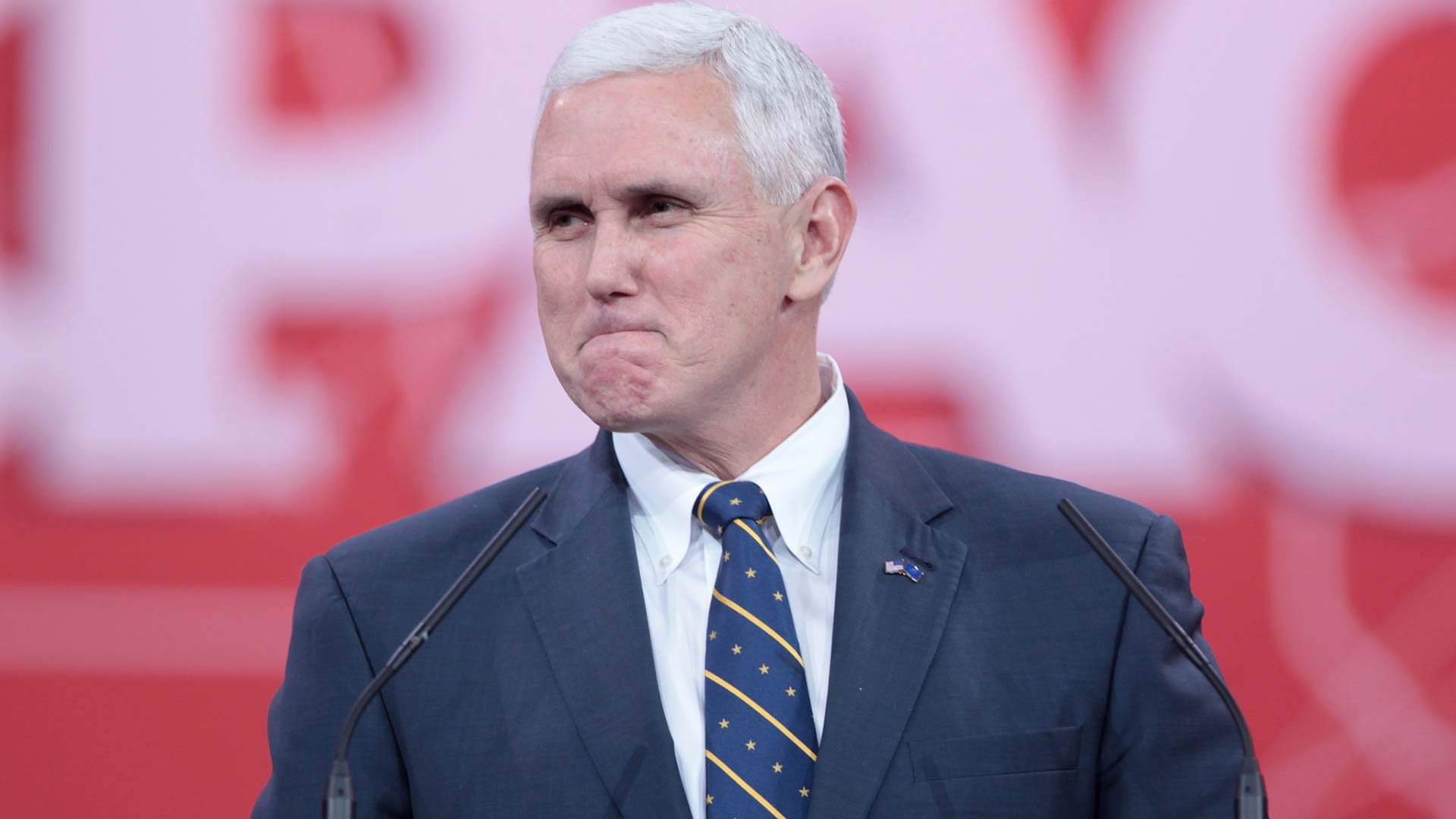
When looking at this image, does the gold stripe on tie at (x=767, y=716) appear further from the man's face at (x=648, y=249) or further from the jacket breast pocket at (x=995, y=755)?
the man's face at (x=648, y=249)

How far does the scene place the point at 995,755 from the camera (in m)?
1.66

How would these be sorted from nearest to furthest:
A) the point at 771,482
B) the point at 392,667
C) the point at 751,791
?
the point at 392,667
the point at 751,791
the point at 771,482

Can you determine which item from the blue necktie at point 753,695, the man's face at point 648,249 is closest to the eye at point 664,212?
the man's face at point 648,249

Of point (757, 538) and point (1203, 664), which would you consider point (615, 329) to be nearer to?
point (757, 538)

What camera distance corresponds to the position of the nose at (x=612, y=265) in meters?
1.70

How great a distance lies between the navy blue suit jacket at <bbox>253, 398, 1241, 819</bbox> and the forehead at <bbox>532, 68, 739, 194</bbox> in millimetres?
395

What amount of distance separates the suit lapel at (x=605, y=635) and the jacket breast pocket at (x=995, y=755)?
0.90ft

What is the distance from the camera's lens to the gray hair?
1.76 meters

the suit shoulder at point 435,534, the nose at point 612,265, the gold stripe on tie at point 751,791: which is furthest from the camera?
the suit shoulder at point 435,534

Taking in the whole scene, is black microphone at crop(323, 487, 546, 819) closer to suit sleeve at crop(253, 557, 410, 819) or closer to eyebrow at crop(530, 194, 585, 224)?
suit sleeve at crop(253, 557, 410, 819)

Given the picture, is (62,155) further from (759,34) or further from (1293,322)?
(1293,322)

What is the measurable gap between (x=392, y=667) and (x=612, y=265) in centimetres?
55

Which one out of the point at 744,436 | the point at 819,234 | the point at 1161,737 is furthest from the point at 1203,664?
the point at 819,234

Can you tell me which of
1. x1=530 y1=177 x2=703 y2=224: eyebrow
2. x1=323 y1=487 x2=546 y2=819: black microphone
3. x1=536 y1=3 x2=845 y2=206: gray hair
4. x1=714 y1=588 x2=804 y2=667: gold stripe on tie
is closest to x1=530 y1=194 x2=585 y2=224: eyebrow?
x1=530 y1=177 x2=703 y2=224: eyebrow
